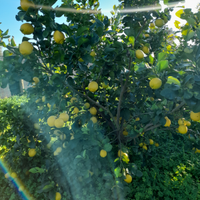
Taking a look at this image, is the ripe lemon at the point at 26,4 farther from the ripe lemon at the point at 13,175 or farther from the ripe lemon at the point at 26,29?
the ripe lemon at the point at 13,175

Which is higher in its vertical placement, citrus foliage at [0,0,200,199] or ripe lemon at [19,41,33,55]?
ripe lemon at [19,41,33,55]

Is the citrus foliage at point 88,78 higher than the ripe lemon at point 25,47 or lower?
lower

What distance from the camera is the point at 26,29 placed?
1.17m

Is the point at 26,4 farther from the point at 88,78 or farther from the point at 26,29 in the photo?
the point at 88,78

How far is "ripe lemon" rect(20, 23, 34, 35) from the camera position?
115 cm

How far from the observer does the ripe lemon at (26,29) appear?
1153mm

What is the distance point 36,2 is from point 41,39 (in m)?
0.28

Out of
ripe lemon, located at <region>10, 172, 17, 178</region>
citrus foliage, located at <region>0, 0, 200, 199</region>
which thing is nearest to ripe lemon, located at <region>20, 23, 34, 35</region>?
citrus foliage, located at <region>0, 0, 200, 199</region>

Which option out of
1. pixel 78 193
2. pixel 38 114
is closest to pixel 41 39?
pixel 38 114

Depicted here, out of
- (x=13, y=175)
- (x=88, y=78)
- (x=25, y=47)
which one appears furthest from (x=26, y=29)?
(x=13, y=175)

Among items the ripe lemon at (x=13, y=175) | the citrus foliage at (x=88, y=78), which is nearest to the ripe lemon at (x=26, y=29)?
the citrus foliage at (x=88, y=78)

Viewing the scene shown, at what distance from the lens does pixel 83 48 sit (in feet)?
3.71

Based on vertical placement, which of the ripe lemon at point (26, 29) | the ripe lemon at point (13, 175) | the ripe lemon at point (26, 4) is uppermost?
the ripe lemon at point (26, 4)

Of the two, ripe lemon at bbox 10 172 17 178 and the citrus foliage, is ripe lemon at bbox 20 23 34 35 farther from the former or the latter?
ripe lemon at bbox 10 172 17 178
